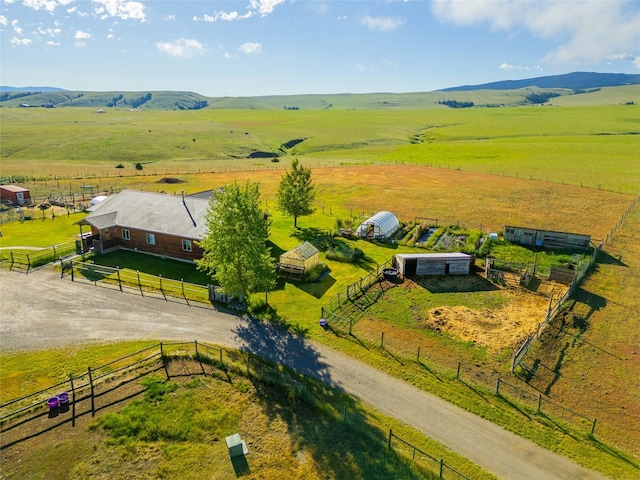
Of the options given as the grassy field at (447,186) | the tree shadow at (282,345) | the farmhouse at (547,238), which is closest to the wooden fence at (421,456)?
the grassy field at (447,186)

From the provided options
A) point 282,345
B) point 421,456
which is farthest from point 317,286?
point 421,456

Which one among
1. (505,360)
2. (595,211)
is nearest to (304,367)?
(505,360)

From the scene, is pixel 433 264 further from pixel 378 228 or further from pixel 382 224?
pixel 382 224

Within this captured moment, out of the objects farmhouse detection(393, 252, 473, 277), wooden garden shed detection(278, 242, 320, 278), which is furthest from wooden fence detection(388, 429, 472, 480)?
farmhouse detection(393, 252, 473, 277)

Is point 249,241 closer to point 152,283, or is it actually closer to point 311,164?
point 152,283

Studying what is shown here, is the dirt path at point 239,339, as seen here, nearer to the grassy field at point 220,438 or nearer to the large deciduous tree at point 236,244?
the grassy field at point 220,438
